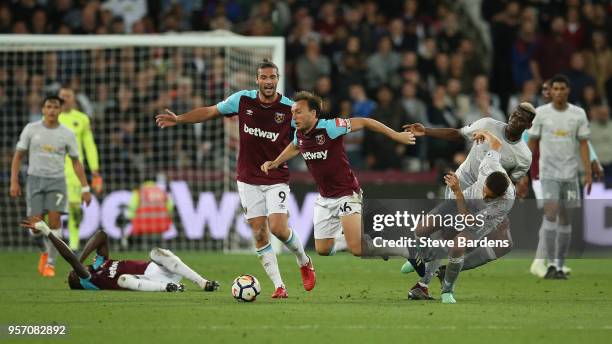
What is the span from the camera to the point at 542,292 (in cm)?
1313

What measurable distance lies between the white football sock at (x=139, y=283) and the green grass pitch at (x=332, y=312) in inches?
3.7

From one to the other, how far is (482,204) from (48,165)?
21.5 feet

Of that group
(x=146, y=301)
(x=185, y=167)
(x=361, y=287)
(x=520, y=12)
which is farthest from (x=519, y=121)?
(x=520, y=12)

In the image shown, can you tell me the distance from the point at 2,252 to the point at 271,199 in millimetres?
8219

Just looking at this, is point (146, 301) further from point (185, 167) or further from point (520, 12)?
point (520, 12)

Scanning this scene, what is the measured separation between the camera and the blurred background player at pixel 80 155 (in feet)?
55.2

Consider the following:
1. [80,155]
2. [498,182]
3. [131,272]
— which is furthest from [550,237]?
[80,155]

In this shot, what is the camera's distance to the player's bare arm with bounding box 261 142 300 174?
11906mm

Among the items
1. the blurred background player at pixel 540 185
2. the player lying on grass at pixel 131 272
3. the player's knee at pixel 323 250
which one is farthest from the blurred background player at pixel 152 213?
the player's knee at pixel 323 250

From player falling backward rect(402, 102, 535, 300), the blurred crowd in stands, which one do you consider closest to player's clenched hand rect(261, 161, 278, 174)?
player falling backward rect(402, 102, 535, 300)

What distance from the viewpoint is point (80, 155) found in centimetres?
1670

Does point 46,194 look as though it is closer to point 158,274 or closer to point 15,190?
point 15,190

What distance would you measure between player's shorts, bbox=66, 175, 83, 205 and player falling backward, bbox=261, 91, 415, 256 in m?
5.53

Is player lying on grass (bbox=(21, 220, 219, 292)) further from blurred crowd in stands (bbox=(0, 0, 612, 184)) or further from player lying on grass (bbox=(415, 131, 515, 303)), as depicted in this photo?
blurred crowd in stands (bbox=(0, 0, 612, 184))
